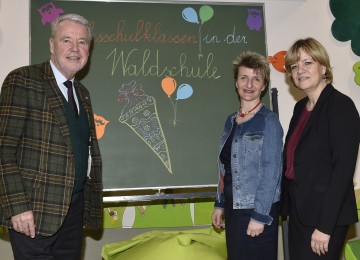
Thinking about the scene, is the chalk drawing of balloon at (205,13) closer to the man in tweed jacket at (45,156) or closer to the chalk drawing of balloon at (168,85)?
the chalk drawing of balloon at (168,85)

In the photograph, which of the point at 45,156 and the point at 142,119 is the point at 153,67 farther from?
the point at 45,156

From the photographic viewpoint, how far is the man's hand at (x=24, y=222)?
1800 millimetres

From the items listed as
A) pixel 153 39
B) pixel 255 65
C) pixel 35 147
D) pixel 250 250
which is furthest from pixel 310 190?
pixel 153 39

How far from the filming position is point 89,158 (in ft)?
7.50

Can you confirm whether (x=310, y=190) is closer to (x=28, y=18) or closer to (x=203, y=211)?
(x=203, y=211)

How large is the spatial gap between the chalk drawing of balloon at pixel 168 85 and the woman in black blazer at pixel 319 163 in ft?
2.89

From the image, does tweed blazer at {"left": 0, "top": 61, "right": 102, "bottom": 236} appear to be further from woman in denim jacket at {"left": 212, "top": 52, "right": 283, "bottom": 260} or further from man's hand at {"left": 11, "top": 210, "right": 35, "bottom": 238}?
woman in denim jacket at {"left": 212, "top": 52, "right": 283, "bottom": 260}

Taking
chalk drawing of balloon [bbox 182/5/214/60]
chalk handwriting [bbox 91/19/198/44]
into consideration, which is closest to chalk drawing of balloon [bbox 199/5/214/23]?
chalk drawing of balloon [bbox 182/5/214/60]

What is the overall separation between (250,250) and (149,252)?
789 millimetres

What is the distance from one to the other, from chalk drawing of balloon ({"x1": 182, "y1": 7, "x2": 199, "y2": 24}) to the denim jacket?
970mm

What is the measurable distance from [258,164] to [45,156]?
1.01 metres

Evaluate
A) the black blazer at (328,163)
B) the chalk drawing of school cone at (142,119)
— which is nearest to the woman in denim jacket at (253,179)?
the black blazer at (328,163)

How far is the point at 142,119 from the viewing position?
9.11ft

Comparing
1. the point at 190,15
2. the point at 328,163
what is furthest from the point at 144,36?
the point at 328,163
